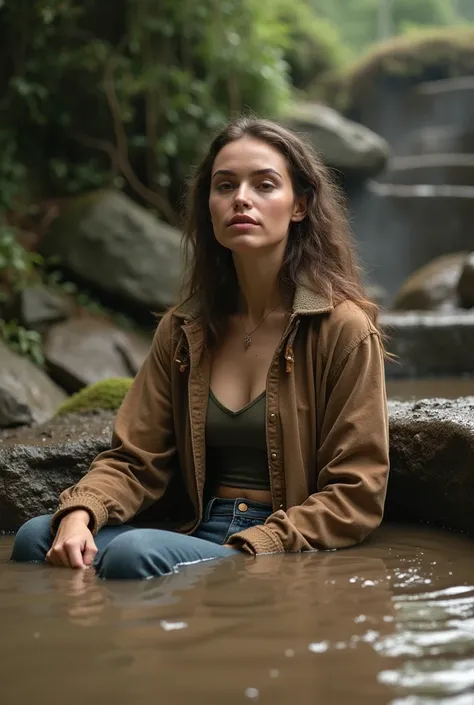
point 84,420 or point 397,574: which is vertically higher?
point 84,420

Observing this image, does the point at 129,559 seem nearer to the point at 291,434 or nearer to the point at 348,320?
the point at 291,434

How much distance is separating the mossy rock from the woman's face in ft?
6.01

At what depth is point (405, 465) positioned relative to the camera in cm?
331

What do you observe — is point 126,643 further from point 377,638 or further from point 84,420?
point 84,420

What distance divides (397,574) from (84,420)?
193cm

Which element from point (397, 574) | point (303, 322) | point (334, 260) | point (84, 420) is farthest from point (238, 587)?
point (84, 420)

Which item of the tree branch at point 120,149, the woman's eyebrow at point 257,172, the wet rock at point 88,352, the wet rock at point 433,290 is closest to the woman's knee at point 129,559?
the woman's eyebrow at point 257,172

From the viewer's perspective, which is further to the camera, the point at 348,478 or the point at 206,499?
the point at 206,499

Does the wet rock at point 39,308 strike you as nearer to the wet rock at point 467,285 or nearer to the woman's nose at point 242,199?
the wet rock at point 467,285

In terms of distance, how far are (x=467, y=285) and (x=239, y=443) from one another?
656cm

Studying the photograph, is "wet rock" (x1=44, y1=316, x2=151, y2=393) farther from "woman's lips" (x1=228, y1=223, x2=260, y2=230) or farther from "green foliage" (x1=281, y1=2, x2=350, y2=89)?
"green foliage" (x1=281, y1=2, x2=350, y2=89)

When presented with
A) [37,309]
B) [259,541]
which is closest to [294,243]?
[259,541]

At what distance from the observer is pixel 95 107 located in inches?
396

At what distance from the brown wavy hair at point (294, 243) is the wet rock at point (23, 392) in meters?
2.53
